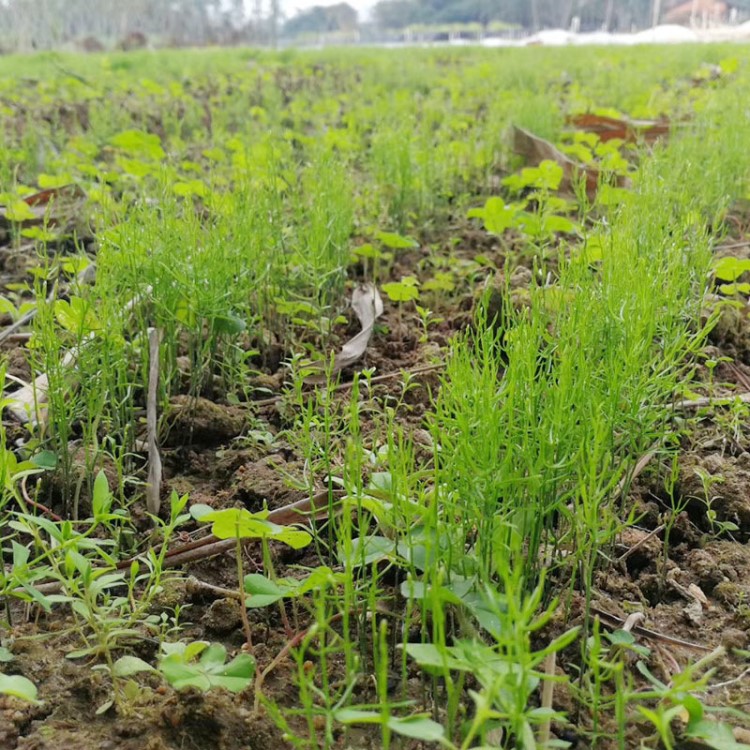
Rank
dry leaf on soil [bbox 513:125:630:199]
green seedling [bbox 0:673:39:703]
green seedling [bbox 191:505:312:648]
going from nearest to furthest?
green seedling [bbox 0:673:39:703] < green seedling [bbox 191:505:312:648] < dry leaf on soil [bbox 513:125:630:199]

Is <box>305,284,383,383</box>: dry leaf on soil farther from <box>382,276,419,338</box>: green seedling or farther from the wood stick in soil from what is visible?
the wood stick in soil

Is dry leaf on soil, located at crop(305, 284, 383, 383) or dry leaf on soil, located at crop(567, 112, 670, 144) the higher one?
dry leaf on soil, located at crop(567, 112, 670, 144)

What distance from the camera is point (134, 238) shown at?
1562 mm

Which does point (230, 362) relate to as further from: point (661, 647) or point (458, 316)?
point (661, 647)

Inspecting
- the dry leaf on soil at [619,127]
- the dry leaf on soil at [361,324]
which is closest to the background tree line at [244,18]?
the dry leaf on soil at [619,127]

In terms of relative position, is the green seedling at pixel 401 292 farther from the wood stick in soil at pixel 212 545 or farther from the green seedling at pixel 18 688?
the green seedling at pixel 18 688

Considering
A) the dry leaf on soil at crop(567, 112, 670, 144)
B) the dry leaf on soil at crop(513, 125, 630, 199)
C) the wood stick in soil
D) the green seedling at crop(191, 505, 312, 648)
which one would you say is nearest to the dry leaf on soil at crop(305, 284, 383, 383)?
the wood stick in soil

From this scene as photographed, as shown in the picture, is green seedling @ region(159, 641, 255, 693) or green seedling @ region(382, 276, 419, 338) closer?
green seedling @ region(159, 641, 255, 693)

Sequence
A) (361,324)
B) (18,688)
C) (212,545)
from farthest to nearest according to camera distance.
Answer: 1. (361,324)
2. (212,545)
3. (18,688)

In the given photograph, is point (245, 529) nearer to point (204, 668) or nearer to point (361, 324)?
point (204, 668)

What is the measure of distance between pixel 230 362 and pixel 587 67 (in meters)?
8.28

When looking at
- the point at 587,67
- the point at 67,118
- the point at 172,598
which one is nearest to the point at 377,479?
the point at 172,598

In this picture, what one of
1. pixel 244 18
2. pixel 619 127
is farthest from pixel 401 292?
pixel 244 18

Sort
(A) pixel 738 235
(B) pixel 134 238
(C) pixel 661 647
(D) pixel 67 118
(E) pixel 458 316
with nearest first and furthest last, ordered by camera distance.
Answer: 1. (C) pixel 661 647
2. (B) pixel 134 238
3. (E) pixel 458 316
4. (A) pixel 738 235
5. (D) pixel 67 118
